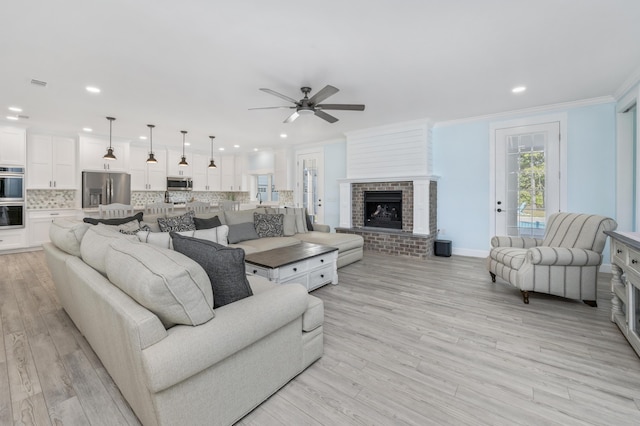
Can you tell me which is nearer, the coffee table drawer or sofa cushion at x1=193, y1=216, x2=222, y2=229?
the coffee table drawer

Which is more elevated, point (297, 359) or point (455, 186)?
point (455, 186)

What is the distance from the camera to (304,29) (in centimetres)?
245

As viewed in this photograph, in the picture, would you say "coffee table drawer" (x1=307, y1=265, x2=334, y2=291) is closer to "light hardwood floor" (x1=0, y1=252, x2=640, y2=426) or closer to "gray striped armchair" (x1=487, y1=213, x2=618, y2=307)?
"light hardwood floor" (x1=0, y1=252, x2=640, y2=426)

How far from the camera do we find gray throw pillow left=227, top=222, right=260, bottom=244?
4.29m

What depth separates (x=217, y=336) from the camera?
131cm

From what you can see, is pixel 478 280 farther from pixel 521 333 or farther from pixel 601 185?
pixel 601 185

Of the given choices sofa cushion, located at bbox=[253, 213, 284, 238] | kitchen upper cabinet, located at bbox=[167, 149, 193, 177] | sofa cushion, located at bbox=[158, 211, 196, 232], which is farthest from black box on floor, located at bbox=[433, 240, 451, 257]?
kitchen upper cabinet, located at bbox=[167, 149, 193, 177]

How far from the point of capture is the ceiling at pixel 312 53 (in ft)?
7.26

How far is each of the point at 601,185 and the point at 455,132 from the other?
2292 mm

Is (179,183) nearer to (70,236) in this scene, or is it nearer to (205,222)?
(205,222)

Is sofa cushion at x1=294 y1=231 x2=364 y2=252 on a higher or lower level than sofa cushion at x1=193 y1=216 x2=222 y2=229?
lower

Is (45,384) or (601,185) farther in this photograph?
(601,185)

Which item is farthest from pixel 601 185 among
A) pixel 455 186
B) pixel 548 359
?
pixel 548 359

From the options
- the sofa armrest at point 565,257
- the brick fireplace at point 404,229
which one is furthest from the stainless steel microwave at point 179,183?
the sofa armrest at point 565,257
